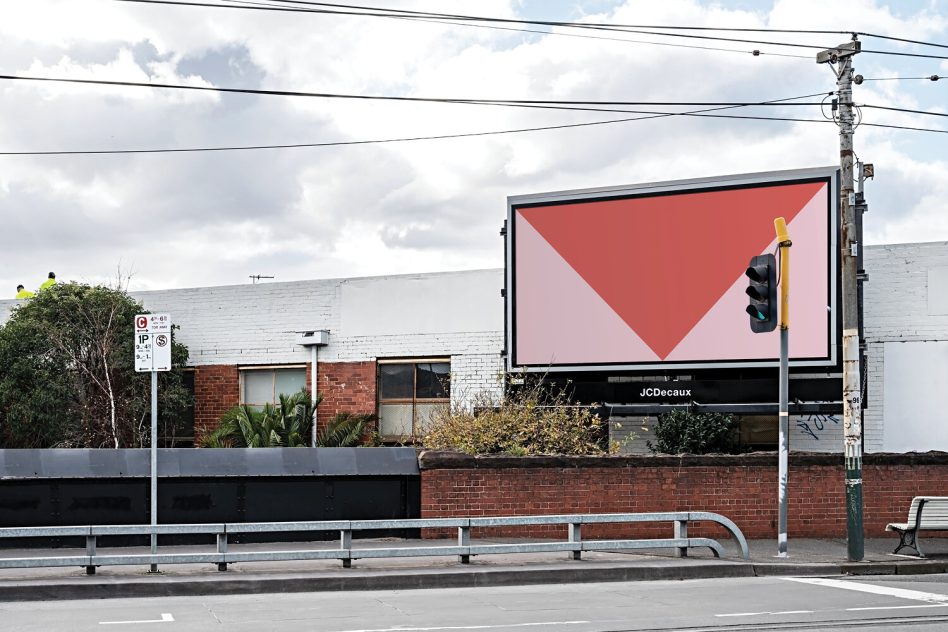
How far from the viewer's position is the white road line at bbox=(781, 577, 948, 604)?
1239 cm

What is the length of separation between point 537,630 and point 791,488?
27.2ft

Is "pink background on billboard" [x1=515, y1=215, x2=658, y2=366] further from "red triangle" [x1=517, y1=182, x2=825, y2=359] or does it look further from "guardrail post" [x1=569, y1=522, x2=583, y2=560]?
"guardrail post" [x1=569, y1=522, x2=583, y2=560]

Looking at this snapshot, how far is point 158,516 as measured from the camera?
1670 cm

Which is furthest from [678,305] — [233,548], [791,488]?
[233,548]

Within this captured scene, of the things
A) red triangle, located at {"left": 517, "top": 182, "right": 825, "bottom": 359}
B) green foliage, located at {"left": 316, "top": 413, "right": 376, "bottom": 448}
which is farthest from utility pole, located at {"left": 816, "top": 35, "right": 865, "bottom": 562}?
green foliage, located at {"left": 316, "top": 413, "right": 376, "bottom": 448}

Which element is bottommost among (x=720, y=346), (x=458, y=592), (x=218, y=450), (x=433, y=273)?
(x=458, y=592)

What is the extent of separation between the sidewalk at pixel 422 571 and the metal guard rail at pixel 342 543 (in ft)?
0.57

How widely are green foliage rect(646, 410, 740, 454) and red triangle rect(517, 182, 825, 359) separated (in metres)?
1.34

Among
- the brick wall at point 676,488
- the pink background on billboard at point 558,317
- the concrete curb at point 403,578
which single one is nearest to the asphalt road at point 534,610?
the concrete curb at point 403,578

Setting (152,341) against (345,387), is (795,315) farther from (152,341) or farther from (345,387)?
(152,341)

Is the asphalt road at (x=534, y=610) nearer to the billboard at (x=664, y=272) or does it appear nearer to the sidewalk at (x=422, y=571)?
the sidewalk at (x=422, y=571)

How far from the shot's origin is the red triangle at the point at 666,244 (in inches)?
851

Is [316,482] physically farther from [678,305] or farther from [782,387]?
[678,305]

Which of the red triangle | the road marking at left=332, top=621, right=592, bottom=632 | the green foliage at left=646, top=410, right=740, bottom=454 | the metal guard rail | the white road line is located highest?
the red triangle
